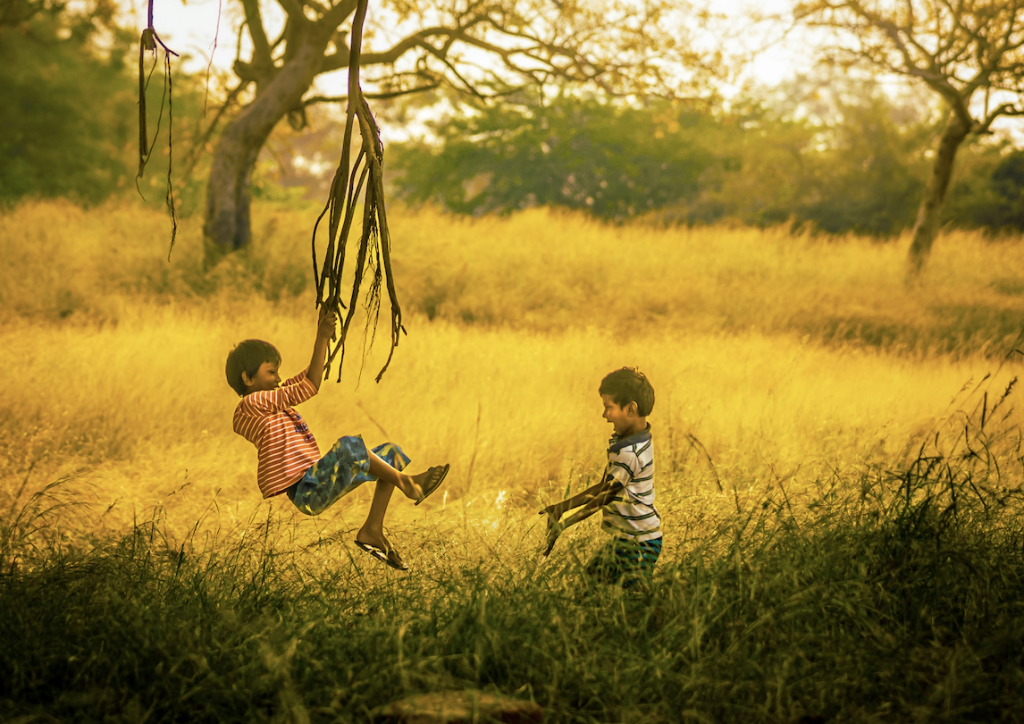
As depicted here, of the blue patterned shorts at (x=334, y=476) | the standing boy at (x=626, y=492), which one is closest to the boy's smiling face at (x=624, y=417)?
the standing boy at (x=626, y=492)

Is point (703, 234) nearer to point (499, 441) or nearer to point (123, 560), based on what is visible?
point (499, 441)

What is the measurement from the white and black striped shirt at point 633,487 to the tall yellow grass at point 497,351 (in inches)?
32.0

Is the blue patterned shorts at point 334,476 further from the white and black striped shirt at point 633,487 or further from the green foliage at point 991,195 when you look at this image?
the green foliage at point 991,195

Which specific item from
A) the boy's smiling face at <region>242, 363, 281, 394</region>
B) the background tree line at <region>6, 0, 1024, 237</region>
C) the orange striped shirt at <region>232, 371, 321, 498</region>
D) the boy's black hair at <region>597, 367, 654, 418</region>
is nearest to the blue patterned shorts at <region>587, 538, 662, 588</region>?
the boy's black hair at <region>597, 367, 654, 418</region>

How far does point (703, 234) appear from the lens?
15.9 meters

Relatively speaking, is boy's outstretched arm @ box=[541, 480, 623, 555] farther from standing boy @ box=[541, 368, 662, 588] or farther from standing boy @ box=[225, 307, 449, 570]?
standing boy @ box=[225, 307, 449, 570]

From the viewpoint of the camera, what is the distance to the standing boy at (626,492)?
9.98 ft

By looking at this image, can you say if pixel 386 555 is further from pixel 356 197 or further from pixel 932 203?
pixel 932 203

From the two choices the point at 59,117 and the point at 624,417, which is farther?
the point at 59,117

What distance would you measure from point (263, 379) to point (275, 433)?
24cm

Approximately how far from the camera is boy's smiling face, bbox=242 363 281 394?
3424 millimetres

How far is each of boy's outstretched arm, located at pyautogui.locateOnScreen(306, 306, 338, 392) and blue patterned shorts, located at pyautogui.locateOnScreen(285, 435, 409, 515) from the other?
0.91 feet

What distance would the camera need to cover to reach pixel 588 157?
2450cm

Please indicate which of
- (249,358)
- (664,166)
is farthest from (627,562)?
(664,166)
